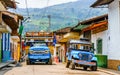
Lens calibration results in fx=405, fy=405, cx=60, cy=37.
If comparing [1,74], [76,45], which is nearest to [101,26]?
[76,45]

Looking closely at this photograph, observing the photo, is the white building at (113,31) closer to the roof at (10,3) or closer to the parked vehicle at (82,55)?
the parked vehicle at (82,55)

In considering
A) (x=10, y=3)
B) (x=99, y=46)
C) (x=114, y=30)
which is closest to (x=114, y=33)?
(x=114, y=30)

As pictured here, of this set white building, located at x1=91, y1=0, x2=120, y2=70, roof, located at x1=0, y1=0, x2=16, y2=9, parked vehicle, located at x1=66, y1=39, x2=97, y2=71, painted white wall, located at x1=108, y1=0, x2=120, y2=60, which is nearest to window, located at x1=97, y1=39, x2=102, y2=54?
parked vehicle, located at x1=66, y1=39, x2=97, y2=71

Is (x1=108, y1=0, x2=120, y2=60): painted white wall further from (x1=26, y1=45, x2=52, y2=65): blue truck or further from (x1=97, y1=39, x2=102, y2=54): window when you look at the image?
(x1=26, y1=45, x2=52, y2=65): blue truck

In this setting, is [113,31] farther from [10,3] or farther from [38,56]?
[10,3]

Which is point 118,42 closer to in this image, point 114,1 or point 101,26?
point 114,1

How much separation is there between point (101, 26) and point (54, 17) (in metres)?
154

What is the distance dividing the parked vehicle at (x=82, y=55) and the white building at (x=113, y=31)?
1.50 meters

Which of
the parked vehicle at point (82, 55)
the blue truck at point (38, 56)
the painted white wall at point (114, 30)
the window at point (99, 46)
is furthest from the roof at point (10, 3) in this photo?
the painted white wall at point (114, 30)

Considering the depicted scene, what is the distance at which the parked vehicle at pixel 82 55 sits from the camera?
1185 inches

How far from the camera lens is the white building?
29516mm

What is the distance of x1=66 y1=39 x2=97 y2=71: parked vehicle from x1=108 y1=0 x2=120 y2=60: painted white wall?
61.8 inches

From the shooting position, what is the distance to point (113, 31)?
30828 mm

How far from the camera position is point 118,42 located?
2952cm
